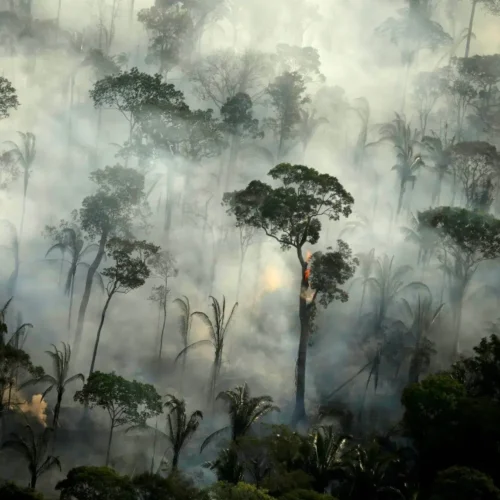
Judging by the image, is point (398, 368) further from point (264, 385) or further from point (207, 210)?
point (207, 210)

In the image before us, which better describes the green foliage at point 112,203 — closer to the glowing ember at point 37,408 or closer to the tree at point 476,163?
the glowing ember at point 37,408

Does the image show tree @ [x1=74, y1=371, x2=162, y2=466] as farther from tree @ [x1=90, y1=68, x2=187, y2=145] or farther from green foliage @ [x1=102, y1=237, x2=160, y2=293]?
tree @ [x1=90, y1=68, x2=187, y2=145]

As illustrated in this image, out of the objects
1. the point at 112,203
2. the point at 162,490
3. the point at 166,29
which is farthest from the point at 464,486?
the point at 166,29

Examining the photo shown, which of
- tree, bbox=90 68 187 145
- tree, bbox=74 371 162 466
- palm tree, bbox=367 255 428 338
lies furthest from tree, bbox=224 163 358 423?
tree, bbox=90 68 187 145

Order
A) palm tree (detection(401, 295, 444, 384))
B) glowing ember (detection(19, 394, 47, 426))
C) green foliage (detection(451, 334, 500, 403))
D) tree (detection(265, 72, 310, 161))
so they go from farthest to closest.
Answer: tree (detection(265, 72, 310, 161)) → palm tree (detection(401, 295, 444, 384)) → glowing ember (detection(19, 394, 47, 426)) → green foliage (detection(451, 334, 500, 403))

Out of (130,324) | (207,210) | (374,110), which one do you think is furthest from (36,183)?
(374,110)
